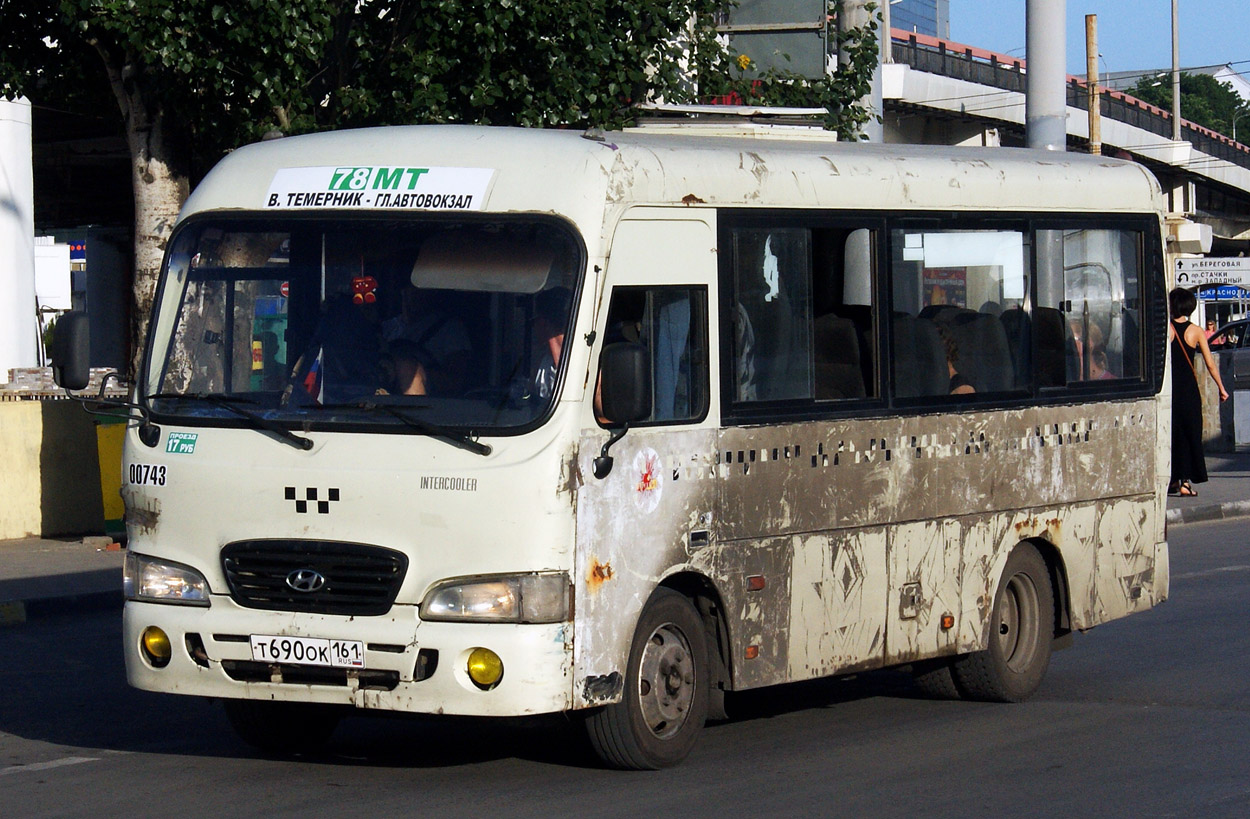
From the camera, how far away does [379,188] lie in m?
7.06

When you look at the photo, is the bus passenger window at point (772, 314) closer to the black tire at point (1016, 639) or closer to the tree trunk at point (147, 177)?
the black tire at point (1016, 639)

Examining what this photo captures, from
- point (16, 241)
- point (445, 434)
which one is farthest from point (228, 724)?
point (16, 241)

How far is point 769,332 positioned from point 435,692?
2.14 m

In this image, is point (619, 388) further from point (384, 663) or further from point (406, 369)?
point (384, 663)

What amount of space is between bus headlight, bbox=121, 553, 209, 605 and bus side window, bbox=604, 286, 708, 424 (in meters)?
1.76

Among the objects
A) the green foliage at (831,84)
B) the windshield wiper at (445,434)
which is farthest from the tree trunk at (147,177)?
the windshield wiper at (445,434)

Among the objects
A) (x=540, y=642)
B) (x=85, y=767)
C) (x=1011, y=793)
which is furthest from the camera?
(x=85, y=767)

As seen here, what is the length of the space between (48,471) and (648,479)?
34.7 ft

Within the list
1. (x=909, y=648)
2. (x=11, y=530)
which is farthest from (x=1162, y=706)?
(x=11, y=530)

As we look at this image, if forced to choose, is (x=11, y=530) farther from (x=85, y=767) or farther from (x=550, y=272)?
(x=550, y=272)

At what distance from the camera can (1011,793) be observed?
6.92 metres

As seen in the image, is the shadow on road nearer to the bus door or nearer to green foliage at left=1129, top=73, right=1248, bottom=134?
the bus door

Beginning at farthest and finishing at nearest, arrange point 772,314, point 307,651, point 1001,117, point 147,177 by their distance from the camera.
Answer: point 1001,117 < point 147,177 < point 772,314 < point 307,651

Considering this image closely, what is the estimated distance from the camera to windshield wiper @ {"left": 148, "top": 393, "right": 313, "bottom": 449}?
6.72m
